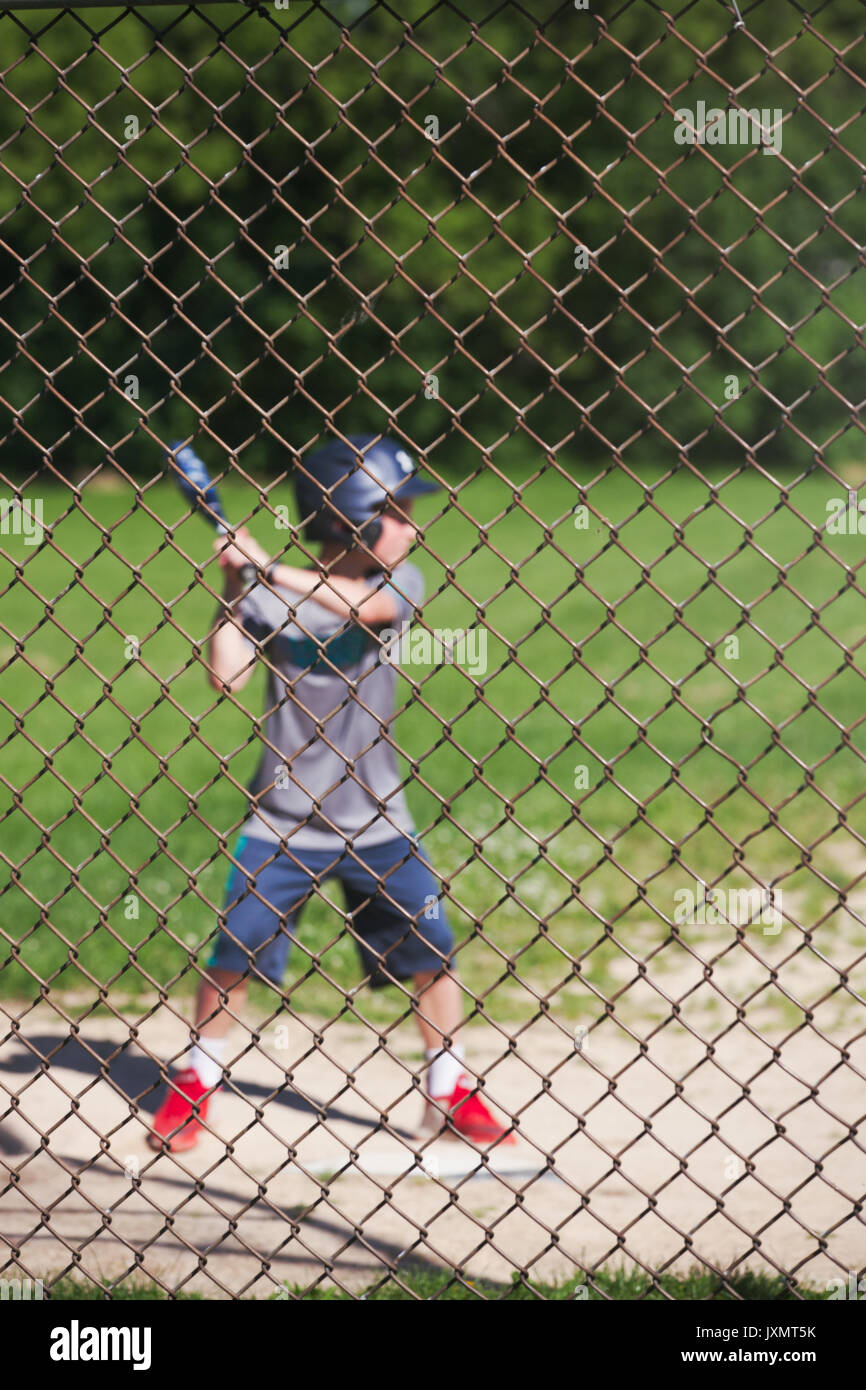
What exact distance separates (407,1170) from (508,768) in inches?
205

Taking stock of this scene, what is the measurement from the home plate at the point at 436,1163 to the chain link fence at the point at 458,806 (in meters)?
0.03

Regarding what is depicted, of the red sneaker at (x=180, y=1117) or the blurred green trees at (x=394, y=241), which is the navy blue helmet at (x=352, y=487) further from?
the blurred green trees at (x=394, y=241)

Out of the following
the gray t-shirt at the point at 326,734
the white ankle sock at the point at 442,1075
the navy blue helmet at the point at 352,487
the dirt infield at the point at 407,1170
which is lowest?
the dirt infield at the point at 407,1170

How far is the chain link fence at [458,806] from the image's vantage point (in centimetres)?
239

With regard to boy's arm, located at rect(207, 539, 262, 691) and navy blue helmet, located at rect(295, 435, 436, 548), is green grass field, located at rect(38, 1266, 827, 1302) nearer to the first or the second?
boy's arm, located at rect(207, 539, 262, 691)

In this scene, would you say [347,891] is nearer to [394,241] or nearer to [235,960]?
[235,960]

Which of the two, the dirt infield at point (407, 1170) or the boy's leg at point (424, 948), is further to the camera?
the boy's leg at point (424, 948)

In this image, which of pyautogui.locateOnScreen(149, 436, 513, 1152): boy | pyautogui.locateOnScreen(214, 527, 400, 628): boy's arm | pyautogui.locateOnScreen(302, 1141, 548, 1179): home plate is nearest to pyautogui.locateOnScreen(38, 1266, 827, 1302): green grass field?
pyautogui.locateOnScreen(302, 1141, 548, 1179): home plate

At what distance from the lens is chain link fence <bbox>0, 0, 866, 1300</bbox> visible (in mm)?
2395

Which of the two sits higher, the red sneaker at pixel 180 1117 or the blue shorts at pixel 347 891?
the blue shorts at pixel 347 891

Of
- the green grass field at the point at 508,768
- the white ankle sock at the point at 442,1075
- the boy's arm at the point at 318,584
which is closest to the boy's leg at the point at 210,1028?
the green grass field at the point at 508,768

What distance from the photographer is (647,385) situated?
2622 cm

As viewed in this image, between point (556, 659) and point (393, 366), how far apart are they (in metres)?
13.5

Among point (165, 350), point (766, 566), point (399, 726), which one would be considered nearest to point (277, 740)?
point (399, 726)
